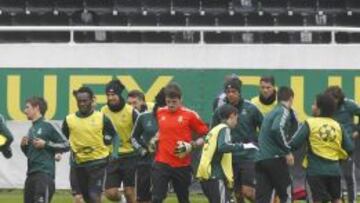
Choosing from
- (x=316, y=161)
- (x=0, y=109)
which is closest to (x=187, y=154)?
(x=316, y=161)

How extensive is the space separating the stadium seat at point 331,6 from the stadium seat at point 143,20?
388 centimetres

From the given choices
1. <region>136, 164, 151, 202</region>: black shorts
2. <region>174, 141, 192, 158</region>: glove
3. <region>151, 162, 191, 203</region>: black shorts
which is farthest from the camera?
<region>136, 164, 151, 202</region>: black shorts

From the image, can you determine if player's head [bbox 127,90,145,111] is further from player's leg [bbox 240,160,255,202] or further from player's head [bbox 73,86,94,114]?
player's leg [bbox 240,160,255,202]

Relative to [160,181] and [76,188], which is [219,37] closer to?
[76,188]

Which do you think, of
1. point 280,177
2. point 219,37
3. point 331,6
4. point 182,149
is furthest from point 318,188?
point 331,6

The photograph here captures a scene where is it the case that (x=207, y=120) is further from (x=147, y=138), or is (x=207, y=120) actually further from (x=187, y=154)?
(x=187, y=154)

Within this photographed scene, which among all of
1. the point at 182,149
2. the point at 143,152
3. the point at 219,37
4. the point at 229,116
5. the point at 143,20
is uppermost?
the point at 143,20

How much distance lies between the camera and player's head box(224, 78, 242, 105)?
14539 millimetres

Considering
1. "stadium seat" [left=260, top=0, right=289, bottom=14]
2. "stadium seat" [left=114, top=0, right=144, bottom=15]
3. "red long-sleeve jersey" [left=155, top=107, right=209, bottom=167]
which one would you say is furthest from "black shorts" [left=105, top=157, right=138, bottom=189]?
"stadium seat" [left=260, top=0, right=289, bottom=14]

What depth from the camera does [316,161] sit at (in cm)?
1297

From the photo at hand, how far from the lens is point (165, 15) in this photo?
23969mm

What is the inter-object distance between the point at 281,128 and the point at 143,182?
2879mm

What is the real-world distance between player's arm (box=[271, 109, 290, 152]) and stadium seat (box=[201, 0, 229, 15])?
1082cm

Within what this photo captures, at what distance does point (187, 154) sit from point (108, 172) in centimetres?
236
